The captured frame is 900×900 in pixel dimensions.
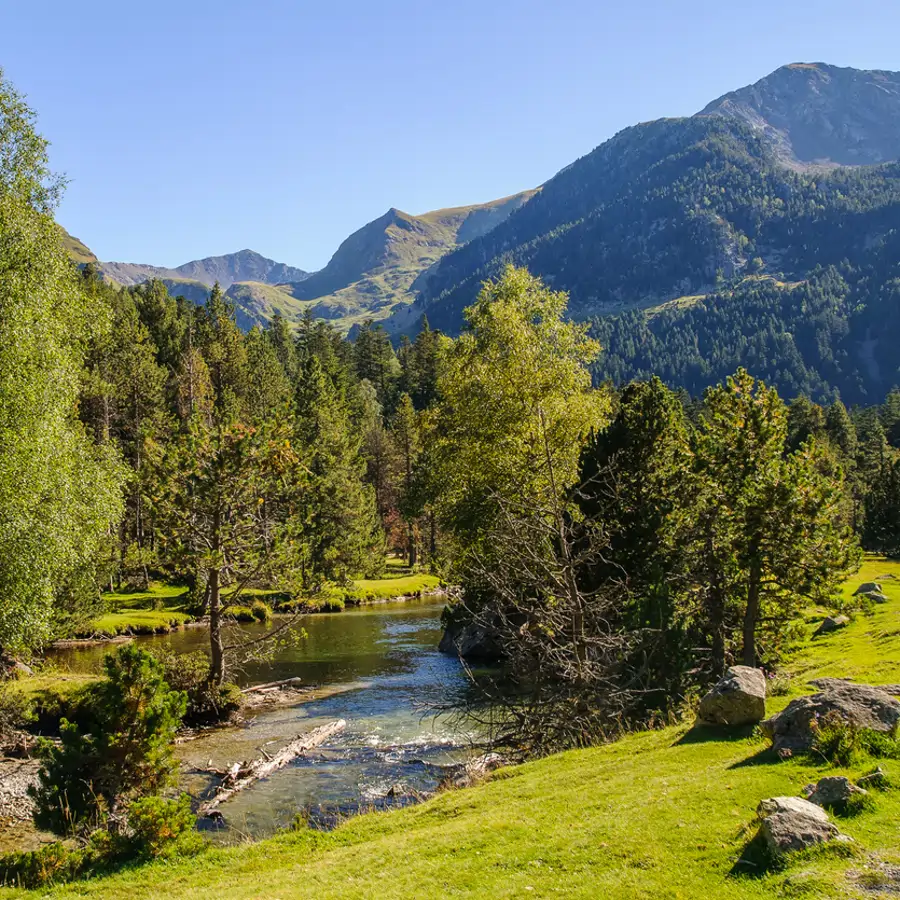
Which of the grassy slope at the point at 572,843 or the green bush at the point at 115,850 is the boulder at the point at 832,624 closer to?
the grassy slope at the point at 572,843

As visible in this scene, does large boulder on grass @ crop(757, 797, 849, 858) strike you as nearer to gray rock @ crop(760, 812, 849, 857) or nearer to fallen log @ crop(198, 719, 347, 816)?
gray rock @ crop(760, 812, 849, 857)

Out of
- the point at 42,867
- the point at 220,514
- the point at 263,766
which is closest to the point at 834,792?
the point at 42,867

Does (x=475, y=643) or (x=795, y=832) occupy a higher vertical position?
(x=795, y=832)

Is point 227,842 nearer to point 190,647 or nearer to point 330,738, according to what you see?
point 330,738

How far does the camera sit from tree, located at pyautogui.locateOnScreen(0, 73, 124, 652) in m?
22.5

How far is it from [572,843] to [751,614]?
603 inches

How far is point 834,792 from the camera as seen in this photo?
1105cm

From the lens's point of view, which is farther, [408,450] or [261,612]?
[408,450]

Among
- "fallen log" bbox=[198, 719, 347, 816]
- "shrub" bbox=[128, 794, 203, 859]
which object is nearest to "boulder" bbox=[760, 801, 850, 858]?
"shrub" bbox=[128, 794, 203, 859]

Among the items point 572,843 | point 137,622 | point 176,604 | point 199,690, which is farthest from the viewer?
point 176,604

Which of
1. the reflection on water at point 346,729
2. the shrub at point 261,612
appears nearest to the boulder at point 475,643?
the reflection on water at point 346,729

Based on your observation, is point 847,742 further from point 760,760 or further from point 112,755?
point 112,755

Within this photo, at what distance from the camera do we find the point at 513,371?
35.4m

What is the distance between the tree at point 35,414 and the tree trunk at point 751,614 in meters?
21.8
